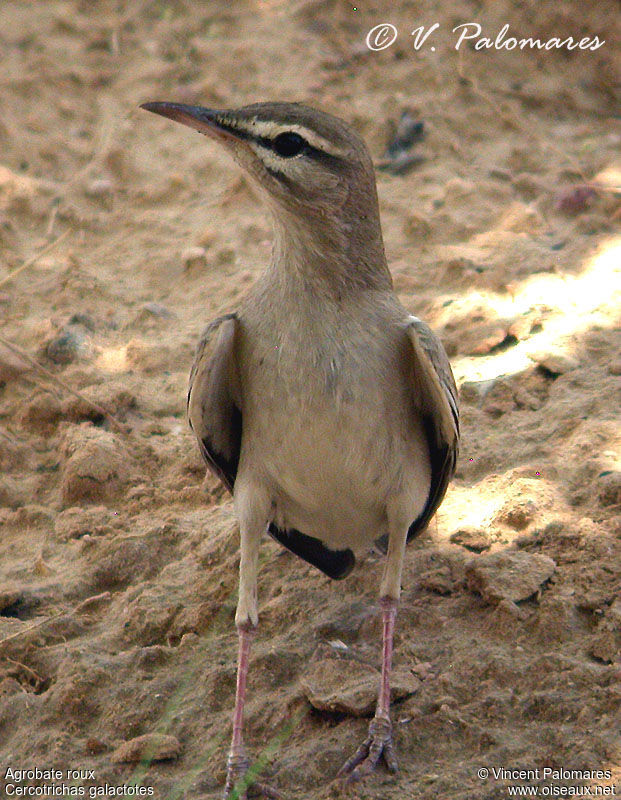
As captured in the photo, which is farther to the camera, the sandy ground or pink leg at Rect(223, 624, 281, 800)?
the sandy ground

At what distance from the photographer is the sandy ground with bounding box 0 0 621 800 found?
4.11 meters

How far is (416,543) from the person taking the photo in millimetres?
5047

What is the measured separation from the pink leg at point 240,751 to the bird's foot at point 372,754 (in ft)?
0.98

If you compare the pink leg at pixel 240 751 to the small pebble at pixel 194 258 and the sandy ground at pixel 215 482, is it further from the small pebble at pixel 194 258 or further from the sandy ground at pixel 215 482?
the small pebble at pixel 194 258

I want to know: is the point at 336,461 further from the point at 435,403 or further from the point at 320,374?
the point at 435,403

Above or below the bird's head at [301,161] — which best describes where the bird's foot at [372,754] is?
below

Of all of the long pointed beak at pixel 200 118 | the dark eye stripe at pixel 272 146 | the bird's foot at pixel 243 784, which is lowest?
the bird's foot at pixel 243 784

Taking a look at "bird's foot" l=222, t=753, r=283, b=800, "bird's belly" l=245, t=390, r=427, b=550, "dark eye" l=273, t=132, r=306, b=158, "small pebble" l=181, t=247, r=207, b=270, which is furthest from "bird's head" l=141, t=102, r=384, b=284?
"small pebble" l=181, t=247, r=207, b=270

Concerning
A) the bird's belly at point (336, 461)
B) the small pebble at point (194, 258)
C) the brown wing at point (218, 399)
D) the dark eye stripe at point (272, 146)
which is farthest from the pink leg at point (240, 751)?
the small pebble at point (194, 258)

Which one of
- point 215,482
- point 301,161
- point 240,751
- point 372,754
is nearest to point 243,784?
point 240,751

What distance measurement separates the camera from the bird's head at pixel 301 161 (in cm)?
404

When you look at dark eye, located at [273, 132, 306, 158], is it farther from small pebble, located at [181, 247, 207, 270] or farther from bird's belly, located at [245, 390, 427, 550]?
small pebble, located at [181, 247, 207, 270]

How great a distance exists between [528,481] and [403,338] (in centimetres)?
128

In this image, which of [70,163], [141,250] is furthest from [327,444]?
[70,163]
